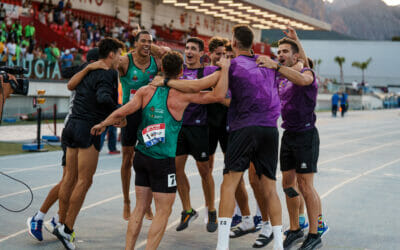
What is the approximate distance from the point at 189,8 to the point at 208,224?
39.9 metres

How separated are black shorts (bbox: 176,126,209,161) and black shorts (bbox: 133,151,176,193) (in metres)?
1.68

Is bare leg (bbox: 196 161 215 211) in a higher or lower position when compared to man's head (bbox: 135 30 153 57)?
lower

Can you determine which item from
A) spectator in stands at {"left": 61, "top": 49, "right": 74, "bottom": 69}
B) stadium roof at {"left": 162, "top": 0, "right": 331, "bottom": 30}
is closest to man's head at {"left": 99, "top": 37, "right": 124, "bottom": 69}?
spectator in stands at {"left": 61, "top": 49, "right": 74, "bottom": 69}

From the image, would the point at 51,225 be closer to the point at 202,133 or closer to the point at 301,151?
the point at 202,133

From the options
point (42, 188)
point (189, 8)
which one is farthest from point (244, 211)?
point (189, 8)

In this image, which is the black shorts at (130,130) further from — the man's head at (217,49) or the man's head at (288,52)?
the man's head at (288,52)

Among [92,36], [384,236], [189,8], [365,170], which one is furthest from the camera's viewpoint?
[189,8]

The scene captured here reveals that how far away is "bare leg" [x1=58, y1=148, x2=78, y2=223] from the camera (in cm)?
586

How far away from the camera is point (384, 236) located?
6.57m

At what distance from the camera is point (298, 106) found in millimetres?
6023

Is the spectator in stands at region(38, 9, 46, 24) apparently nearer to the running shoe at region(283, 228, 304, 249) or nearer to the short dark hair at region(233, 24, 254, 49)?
the short dark hair at region(233, 24, 254, 49)

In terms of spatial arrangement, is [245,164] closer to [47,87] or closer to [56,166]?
[56,166]

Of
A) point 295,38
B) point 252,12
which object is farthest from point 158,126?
point 252,12

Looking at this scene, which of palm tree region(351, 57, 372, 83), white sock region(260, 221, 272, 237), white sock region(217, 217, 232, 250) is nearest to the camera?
white sock region(217, 217, 232, 250)
